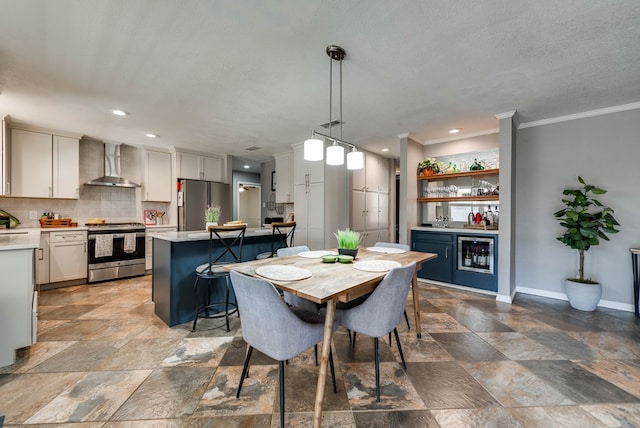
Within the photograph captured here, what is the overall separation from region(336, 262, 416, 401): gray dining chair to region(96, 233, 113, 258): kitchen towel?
4.28 metres

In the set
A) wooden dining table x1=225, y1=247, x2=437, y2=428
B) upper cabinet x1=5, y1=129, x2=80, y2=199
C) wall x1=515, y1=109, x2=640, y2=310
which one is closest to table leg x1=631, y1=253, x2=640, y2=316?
wall x1=515, y1=109, x2=640, y2=310

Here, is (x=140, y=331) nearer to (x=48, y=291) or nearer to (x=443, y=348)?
(x=48, y=291)

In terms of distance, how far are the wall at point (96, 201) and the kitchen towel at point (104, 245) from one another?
815mm

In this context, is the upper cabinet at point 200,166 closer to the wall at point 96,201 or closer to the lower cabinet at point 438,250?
the wall at point 96,201

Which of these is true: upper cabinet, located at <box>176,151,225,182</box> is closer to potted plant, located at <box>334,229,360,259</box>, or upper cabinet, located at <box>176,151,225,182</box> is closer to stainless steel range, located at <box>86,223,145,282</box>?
stainless steel range, located at <box>86,223,145,282</box>

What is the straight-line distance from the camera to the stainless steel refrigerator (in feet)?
16.3

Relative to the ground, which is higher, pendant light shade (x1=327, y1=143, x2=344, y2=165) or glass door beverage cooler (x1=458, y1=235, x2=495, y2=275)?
pendant light shade (x1=327, y1=143, x2=344, y2=165)

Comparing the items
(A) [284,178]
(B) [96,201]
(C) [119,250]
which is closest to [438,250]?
(A) [284,178]

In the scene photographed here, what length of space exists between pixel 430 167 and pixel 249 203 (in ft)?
15.3

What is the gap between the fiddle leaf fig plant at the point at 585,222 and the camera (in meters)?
3.00

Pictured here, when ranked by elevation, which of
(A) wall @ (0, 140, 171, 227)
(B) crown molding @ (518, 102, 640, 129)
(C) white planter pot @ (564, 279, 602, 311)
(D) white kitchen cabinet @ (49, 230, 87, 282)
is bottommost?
(C) white planter pot @ (564, 279, 602, 311)

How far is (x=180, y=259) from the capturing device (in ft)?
8.91

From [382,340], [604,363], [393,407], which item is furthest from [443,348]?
[604,363]

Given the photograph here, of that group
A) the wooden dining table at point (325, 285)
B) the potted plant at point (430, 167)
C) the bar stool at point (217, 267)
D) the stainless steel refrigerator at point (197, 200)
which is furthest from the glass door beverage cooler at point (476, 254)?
the stainless steel refrigerator at point (197, 200)
